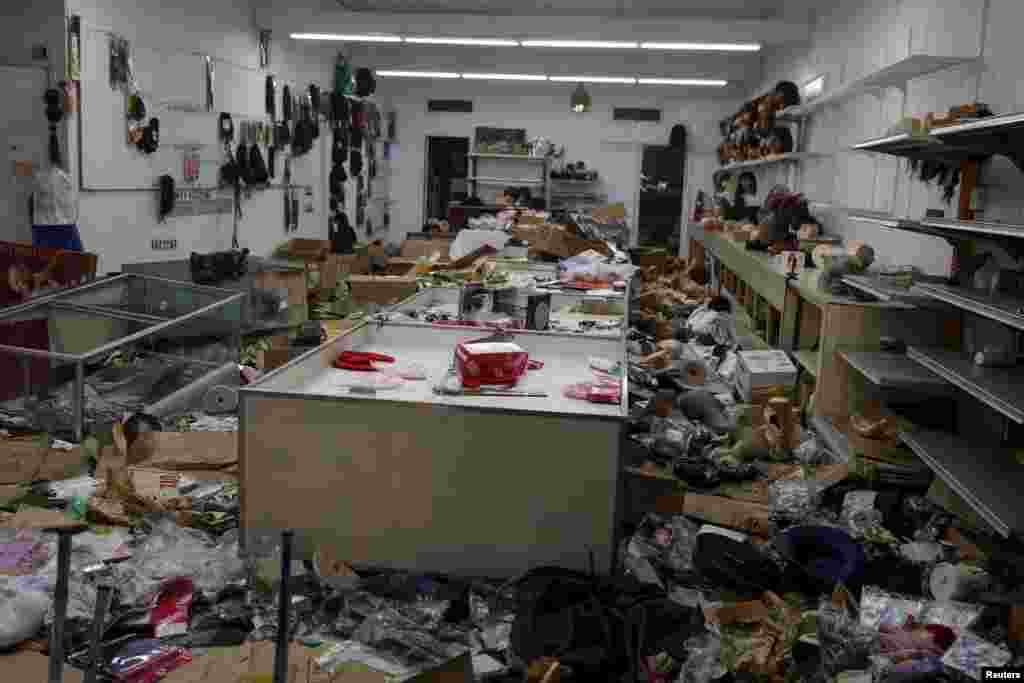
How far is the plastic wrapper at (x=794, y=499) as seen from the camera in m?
3.77

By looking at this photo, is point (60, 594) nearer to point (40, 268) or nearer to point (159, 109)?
point (40, 268)

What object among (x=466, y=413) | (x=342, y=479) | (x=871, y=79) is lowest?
(x=342, y=479)

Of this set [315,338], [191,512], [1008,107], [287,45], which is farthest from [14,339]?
[287,45]

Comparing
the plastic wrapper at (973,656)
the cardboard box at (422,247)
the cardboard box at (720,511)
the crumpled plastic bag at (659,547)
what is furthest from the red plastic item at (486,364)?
the cardboard box at (422,247)

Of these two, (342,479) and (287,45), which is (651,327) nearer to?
(342,479)

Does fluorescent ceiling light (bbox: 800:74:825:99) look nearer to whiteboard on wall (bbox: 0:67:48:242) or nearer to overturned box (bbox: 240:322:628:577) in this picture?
whiteboard on wall (bbox: 0:67:48:242)

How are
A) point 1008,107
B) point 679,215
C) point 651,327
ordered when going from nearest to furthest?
point 1008,107 → point 651,327 → point 679,215

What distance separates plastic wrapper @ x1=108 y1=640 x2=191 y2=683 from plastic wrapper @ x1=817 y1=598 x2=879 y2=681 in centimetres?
186

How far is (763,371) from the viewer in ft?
17.7

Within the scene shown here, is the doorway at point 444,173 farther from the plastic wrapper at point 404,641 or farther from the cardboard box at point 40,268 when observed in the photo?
the plastic wrapper at point 404,641

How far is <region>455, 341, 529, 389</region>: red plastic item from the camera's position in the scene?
3203mm

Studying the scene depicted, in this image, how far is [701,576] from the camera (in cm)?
328

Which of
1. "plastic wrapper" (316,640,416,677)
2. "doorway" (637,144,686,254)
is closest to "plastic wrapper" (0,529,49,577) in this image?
"plastic wrapper" (316,640,416,677)

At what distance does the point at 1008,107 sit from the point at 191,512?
4269mm
